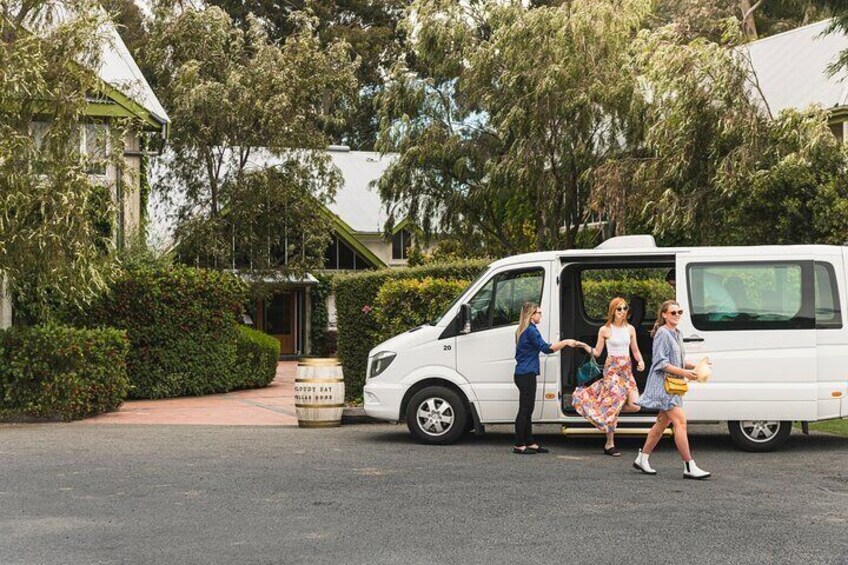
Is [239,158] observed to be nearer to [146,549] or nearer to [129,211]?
[129,211]

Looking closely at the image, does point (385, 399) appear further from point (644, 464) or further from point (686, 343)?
point (644, 464)

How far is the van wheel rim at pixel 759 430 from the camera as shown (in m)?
12.9

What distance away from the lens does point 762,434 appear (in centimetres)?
1291

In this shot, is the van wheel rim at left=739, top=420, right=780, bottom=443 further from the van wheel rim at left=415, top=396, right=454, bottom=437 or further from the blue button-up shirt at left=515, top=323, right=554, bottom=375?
the van wheel rim at left=415, top=396, right=454, bottom=437

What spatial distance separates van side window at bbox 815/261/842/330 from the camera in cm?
1280

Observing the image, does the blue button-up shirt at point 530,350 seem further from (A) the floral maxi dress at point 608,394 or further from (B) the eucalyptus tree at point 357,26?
(B) the eucalyptus tree at point 357,26

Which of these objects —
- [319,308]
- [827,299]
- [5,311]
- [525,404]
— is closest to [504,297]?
[525,404]

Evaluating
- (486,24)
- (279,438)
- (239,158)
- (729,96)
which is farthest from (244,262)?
(279,438)

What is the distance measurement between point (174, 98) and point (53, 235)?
14.3 metres

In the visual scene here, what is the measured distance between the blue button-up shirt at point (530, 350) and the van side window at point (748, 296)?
6.08 feet

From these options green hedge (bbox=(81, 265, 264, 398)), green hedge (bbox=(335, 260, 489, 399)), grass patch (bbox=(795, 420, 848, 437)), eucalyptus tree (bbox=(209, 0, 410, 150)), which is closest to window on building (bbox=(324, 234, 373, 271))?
eucalyptus tree (bbox=(209, 0, 410, 150))

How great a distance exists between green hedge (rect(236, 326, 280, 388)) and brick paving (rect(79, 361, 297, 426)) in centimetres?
45

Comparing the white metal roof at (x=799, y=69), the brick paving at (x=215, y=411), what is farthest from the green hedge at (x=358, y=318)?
the white metal roof at (x=799, y=69)

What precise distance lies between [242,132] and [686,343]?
2039 cm
